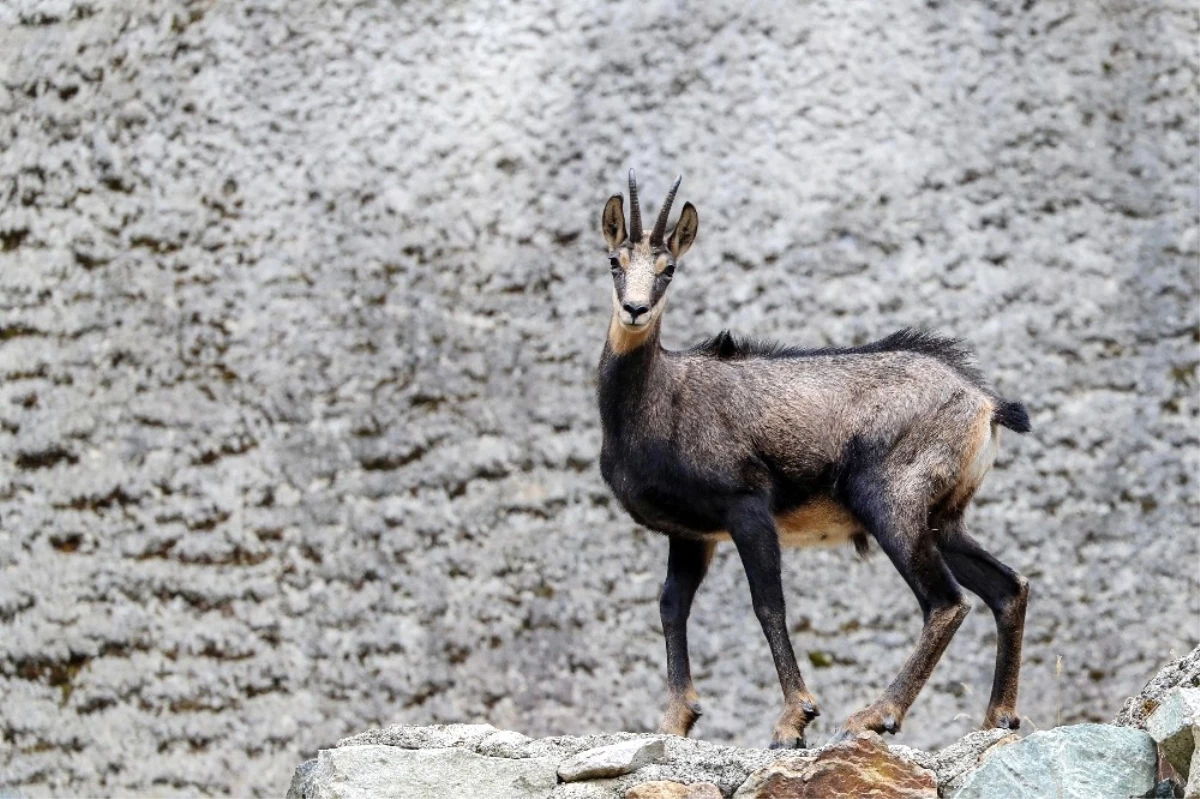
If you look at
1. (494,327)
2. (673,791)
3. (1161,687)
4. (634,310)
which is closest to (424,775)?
(673,791)

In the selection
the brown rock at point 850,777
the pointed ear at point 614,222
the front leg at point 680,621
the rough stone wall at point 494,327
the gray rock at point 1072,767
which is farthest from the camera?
the rough stone wall at point 494,327

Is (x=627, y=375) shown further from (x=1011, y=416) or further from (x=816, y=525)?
(x=1011, y=416)

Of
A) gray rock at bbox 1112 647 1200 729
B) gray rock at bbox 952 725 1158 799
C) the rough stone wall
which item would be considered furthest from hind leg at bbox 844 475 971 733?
the rough stone wall

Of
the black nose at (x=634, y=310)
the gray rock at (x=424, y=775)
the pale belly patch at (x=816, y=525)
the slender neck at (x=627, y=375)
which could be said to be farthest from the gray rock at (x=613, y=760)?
the black nose at (x=634, y=310)

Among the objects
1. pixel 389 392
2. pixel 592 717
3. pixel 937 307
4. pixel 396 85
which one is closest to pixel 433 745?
pixel 592 717

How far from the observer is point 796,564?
8.75m

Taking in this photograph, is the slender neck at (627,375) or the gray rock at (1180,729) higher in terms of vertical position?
the slender neck at (627,375)

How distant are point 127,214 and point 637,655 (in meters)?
4.00

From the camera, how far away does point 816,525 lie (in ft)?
19.2

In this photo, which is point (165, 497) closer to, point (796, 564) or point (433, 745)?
point (796, 564)

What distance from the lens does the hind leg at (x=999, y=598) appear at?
5555 mm

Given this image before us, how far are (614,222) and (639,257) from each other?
0.88 feet

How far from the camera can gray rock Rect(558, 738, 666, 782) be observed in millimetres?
4727

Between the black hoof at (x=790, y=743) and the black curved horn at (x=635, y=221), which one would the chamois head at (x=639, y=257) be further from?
the black hoof at (x=790, y=743)
